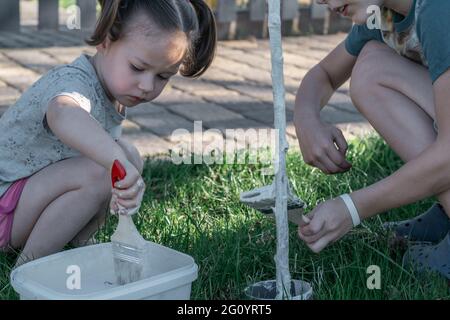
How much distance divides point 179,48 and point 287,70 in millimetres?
2769

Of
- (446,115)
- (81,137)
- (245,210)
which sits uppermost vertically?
(446,115)

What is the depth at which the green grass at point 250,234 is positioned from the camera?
94.2 inches

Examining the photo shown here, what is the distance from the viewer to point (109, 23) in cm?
247

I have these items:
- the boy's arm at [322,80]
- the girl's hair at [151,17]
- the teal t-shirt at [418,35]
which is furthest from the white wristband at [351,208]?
the girl's hair at [151,17]

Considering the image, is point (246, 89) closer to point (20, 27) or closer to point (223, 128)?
point (223, 128)

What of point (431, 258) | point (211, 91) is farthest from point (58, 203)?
point (211, 91)

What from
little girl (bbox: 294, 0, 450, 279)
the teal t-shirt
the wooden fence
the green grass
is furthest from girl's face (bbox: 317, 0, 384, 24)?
the wooden fence

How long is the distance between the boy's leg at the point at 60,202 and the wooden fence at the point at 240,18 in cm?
369

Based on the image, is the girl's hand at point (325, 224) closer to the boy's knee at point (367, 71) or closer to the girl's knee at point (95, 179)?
the boy's knee at point (367, 71)

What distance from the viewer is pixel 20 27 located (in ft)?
21.1

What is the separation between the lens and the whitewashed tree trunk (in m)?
2.12

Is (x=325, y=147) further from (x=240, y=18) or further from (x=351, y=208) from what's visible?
(x=240, y=18)
